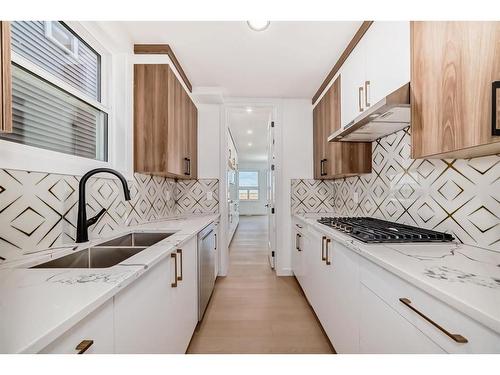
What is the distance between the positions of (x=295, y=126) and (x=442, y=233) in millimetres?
2254

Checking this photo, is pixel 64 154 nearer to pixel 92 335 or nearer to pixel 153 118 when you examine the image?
pixel 153 118

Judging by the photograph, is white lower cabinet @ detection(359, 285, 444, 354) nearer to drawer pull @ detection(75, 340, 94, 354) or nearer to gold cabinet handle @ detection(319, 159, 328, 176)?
drawer pull @ detection(75, 340, 94, 354)

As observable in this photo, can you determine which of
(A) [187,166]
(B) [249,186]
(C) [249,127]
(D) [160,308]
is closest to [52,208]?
(D) [160,308]

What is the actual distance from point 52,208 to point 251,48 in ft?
6.14

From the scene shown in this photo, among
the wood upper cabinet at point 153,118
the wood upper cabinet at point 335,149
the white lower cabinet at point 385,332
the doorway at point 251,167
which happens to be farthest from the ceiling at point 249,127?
the white lower cabinet at point 385,332

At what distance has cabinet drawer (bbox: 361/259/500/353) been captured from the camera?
1.85 feet

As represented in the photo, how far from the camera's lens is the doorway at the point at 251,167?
11.1 ft

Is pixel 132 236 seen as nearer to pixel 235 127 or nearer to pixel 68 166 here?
pixel 68 166

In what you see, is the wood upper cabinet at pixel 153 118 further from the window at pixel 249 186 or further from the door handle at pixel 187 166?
the window at pixel 249 186

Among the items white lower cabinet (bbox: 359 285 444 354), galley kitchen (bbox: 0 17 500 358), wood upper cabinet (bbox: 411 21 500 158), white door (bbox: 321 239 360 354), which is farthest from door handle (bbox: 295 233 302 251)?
wood upper cabinet (bbox: 411 21 500 158)

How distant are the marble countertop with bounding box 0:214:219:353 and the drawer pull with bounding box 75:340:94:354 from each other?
0.26 ft

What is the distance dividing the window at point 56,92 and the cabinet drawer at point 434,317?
1.77 meters

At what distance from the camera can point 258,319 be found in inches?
80.0

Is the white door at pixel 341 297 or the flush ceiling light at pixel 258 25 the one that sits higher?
the flush ceiling light at pixel 258 25
